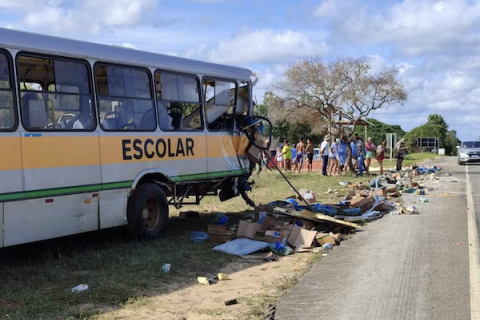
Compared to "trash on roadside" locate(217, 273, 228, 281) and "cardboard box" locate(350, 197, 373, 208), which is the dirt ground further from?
"cardboard box" locate(350, 197, 373, 208)

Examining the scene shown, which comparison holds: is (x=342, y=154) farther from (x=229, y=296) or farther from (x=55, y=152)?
(x=229, y=296)

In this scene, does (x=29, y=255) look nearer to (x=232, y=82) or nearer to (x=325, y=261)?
(x=325, y=261)

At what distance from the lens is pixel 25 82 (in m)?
7.03

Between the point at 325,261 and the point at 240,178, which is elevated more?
the point at 240,178

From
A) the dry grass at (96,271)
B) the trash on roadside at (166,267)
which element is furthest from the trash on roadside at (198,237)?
the trash on roadside at (166,267)

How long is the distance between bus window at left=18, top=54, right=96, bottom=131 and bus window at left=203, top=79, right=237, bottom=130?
296cm

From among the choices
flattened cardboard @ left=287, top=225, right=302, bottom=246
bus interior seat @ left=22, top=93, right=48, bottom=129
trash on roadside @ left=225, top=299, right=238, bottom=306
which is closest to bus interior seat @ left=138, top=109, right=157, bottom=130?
bus interior seat @ left=22, top=93, right=48, bottom=129

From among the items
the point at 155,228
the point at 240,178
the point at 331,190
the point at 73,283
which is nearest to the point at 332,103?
the point at 331,190

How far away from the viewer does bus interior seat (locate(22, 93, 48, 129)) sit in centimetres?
697

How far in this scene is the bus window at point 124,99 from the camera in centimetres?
816

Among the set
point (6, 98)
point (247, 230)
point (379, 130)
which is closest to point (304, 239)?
point (247, 230)

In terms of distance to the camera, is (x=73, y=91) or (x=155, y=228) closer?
(x=73, y=91)

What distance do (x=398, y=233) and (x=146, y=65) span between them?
217 inches

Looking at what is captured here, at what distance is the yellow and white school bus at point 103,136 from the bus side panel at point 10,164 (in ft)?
0.04
